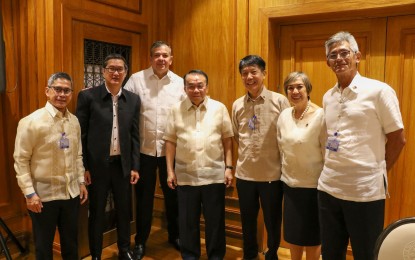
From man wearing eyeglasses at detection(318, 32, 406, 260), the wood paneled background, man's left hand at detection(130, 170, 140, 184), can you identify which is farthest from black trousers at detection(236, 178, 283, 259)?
man's left hand at detection(130, 170, 140, 184)

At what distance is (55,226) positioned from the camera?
7.34 feet

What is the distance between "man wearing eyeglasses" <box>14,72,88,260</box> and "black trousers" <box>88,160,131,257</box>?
0.98 ft

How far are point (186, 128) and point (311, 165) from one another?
0.89 meters

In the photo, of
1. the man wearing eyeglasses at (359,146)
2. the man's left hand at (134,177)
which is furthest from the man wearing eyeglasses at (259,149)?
the man's left hand at (134,177)

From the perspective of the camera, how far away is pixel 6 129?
279cm

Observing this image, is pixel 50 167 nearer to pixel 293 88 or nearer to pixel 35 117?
pixel 35 117

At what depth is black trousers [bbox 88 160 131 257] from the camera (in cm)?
261

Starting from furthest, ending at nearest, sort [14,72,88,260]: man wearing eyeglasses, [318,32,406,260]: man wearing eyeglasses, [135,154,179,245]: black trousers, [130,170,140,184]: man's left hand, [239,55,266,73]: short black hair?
[135,154,179,245]: black trousers
[130,170,140,184]: man's left hand
[239,55,266,73]: short black hair
[14,72,88,260]: man wearing eyeglasses
[318,32,406,260]: man wearing eyeglasses

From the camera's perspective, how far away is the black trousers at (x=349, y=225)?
1.73 metres

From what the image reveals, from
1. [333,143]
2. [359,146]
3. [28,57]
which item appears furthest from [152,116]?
[359,146]

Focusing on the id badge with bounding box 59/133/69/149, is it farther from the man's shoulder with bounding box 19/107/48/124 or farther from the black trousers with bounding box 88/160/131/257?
the black trousers with bounding box 88/160/131/257

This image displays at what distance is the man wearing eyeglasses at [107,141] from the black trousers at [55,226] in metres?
0.29

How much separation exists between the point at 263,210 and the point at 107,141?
1.22 m

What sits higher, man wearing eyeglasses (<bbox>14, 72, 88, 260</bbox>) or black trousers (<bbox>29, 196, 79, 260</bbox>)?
man wearing eyeglasses (<bbox>14, 72, 88, 260</bbox>)
